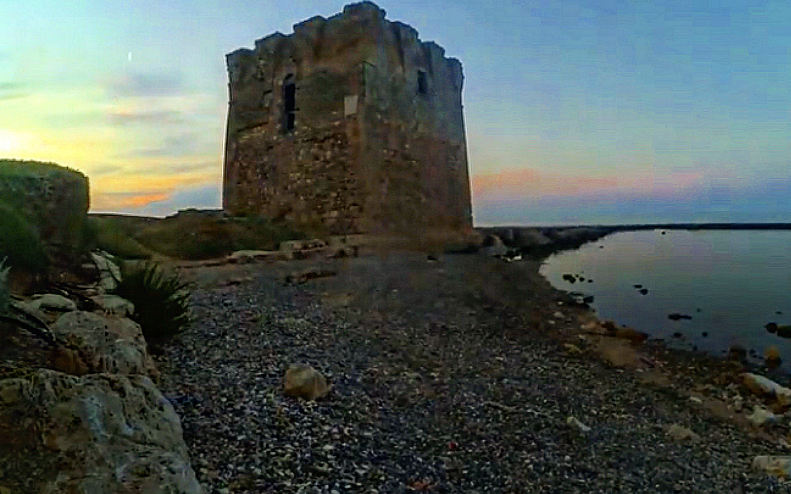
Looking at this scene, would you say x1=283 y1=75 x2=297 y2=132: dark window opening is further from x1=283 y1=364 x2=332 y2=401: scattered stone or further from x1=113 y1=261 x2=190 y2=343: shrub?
x1=283 y1=364 x2=332 y2=401: scattered stone

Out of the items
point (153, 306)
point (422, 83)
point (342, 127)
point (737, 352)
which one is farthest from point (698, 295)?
point (153, 306)

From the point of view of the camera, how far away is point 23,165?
5.41 m

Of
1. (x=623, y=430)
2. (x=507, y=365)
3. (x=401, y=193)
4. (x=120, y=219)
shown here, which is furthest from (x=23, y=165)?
(x=401, y=193)

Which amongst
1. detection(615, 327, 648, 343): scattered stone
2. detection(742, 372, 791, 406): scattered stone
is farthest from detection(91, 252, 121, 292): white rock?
detection(615, 327, 648, 343): scattered stone

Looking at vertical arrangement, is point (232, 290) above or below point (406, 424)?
above

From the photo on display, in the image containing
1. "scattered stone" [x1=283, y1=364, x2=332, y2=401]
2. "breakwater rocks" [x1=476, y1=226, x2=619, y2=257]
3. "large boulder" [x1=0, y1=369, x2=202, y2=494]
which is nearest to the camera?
"large boulder" [x1=0, y1=369, x2=202, y2=494]

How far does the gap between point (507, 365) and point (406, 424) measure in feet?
6.80

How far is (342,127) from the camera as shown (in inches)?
538

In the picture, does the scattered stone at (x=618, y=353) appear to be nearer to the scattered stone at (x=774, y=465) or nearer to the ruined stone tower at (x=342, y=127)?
the scattered stone at (x=774, y=465)

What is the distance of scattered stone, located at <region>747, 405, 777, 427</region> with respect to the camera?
199 inches

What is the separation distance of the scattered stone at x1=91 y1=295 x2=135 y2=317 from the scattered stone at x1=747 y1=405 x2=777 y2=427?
16.6 feet

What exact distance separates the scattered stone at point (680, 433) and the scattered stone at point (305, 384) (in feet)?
7.92

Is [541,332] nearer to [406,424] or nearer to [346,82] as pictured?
[406,424]

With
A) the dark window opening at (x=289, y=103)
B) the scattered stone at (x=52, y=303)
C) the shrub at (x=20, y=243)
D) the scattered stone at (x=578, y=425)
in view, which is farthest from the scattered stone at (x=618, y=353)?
the dark window opening at (x=289, y=103)
